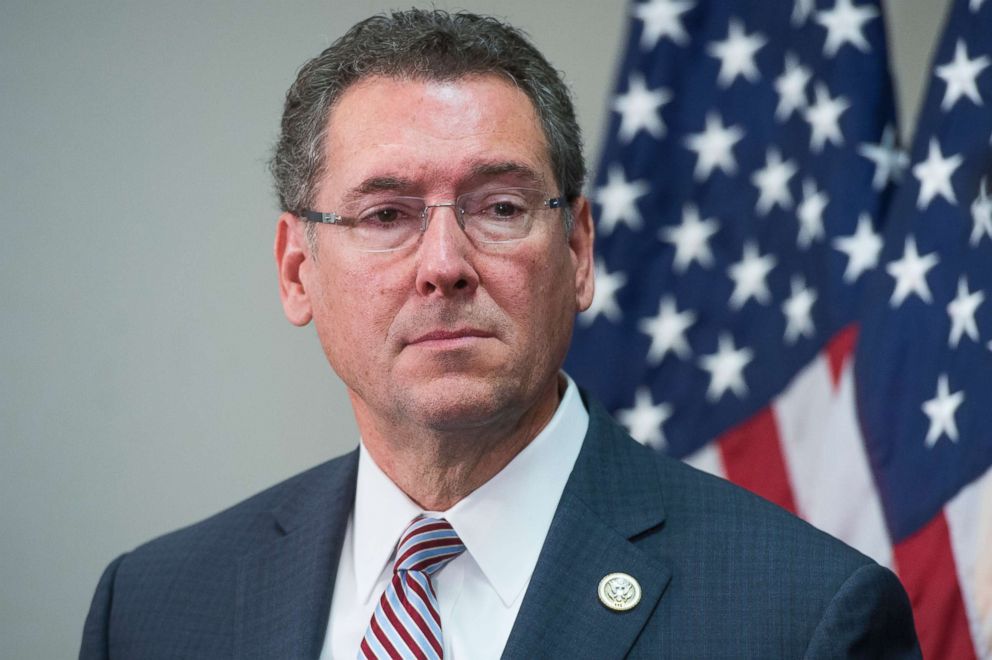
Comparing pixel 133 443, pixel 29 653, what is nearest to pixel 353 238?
pixel 133 443

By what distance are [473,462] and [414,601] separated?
27cm

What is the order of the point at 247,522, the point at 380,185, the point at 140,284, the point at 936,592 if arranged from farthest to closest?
the point at 140,284, the point at 936,592, the point at 247,522, the point at 380,185

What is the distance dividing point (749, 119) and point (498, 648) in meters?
1.78

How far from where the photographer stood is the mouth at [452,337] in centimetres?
209

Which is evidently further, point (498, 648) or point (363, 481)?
point (363, 481)

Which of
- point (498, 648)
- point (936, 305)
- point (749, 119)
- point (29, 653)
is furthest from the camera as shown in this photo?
point (29, 653)

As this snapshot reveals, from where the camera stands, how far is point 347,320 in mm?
2215

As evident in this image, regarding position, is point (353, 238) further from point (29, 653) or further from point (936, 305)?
point (29, 653)

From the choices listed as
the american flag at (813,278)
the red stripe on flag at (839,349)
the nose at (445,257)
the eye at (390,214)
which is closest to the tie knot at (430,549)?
the nose at (445,257)

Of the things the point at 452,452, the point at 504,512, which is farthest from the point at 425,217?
the point at 504,512

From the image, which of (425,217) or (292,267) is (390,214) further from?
(292,267)

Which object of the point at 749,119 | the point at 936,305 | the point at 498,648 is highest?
the point at 749,119

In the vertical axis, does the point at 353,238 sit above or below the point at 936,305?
above

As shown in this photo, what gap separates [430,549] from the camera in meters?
2.20
